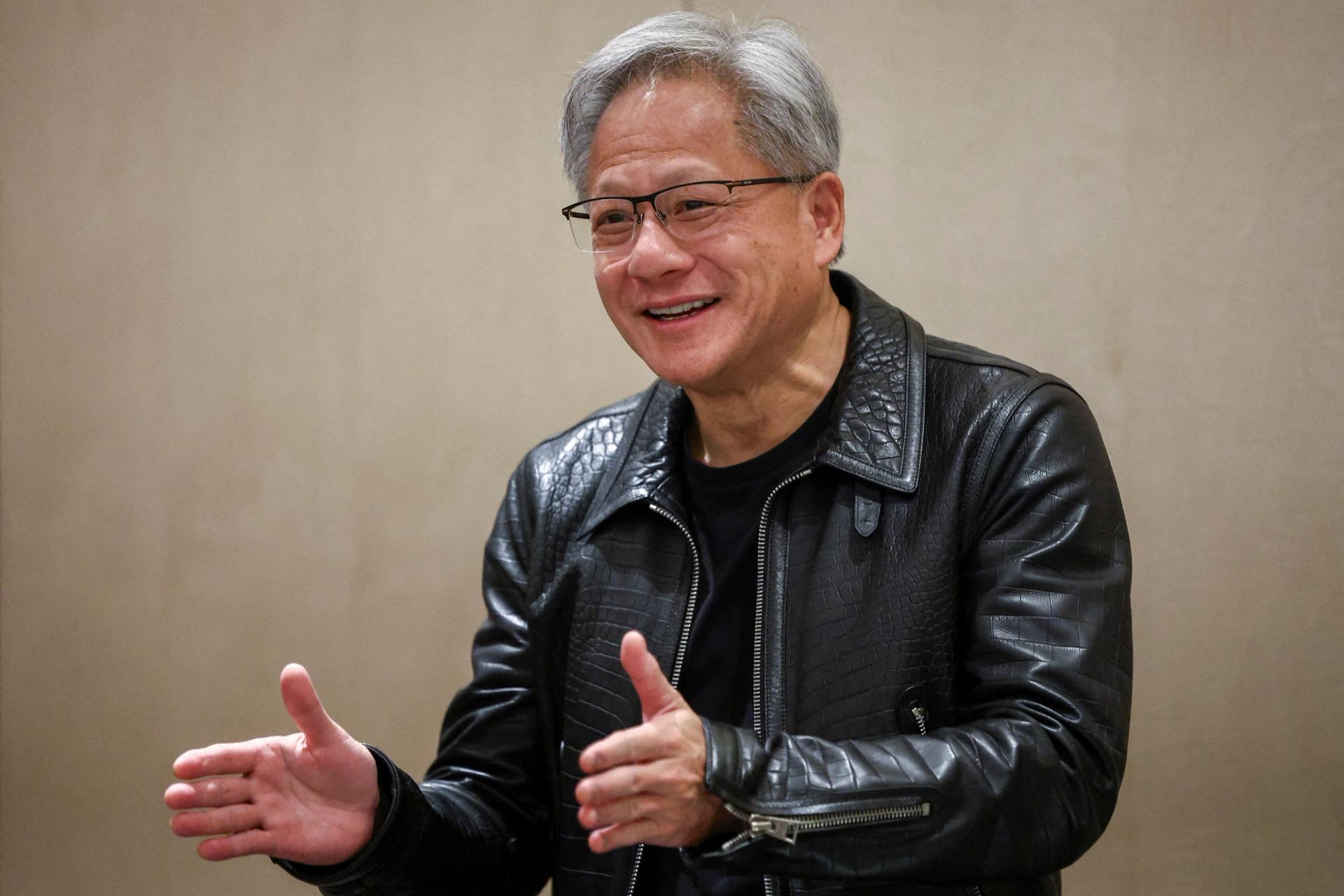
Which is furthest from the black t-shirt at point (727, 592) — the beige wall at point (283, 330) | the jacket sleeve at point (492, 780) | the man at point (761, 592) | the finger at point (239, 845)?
the beige wall at point (283, 330)

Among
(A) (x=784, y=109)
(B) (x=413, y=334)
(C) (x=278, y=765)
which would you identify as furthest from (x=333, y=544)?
(A) (x=784, y=109)

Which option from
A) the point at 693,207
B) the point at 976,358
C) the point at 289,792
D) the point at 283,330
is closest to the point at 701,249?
the point at 693,207

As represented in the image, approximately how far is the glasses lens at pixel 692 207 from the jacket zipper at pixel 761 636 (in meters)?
0.32

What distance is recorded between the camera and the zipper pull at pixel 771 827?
3.76ft

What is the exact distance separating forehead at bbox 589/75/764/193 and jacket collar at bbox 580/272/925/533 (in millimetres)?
258

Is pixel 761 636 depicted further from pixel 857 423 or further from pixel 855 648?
pixel 857 423

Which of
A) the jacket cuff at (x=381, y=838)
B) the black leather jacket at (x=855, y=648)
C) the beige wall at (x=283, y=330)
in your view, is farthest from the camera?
the beige wall at (x=283, y=330)

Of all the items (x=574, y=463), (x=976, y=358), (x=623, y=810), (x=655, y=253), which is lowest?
(x=623, y=810)

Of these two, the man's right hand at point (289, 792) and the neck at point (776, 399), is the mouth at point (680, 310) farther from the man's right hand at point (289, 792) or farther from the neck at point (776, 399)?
the man's right hand at point (289, 792)

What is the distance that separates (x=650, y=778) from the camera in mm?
1097

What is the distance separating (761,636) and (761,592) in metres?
0.05

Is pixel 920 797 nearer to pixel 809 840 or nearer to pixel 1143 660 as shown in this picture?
pixel 809 840

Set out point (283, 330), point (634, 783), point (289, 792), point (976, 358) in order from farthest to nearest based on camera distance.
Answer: point (283, 330) < point (976, 358) < point (289, 792) < point (634, 783)

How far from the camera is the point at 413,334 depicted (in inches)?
99.7
